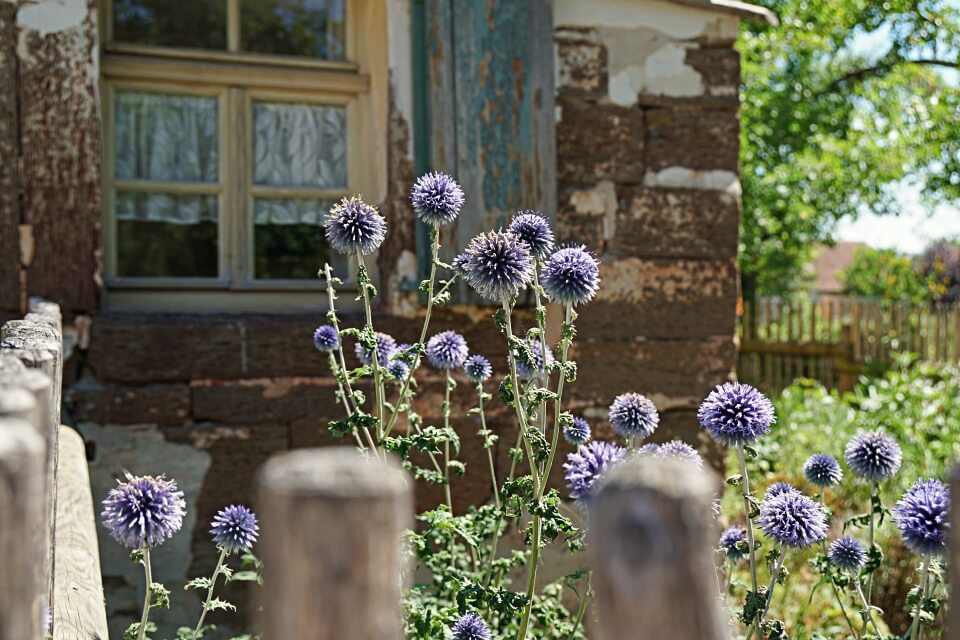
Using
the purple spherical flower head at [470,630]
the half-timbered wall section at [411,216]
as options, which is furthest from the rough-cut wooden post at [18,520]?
the half-timbered wall section at [411,216]

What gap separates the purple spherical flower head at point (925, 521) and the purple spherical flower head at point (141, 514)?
1402mm

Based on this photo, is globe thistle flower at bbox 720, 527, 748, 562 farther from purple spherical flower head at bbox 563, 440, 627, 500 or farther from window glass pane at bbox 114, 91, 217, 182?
window glass pane at bbox 114, 91, 217, 182

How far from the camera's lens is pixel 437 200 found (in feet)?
7.89

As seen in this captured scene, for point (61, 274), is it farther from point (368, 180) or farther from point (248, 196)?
point (368, 180)

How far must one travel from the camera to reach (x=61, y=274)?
354 cm

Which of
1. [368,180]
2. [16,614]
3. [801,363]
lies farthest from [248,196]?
[801,363]

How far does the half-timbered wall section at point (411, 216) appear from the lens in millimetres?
3545

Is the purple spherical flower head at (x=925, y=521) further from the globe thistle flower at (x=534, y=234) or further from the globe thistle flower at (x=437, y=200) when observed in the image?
the globe thistle flower at (x=437, y=200)

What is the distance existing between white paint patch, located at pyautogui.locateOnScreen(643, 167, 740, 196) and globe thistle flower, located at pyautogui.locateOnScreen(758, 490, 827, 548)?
2.37 meters

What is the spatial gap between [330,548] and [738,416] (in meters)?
1.42

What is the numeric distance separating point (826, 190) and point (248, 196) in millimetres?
10417

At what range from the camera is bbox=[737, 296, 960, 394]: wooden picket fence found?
35.6ft

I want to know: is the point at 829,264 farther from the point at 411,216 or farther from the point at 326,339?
the point at 326,339

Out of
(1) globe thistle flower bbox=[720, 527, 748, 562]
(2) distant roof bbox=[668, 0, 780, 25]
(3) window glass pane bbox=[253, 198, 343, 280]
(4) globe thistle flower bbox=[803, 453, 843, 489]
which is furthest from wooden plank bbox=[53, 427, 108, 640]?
(2) distant roof bbox=[668, 0, 780, 25]
